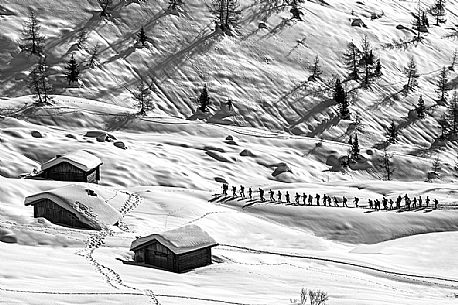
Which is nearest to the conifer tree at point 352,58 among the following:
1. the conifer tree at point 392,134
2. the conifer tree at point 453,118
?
the conifer tree at point 453,118

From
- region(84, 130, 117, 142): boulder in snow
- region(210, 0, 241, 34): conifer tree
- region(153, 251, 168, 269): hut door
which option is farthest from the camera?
region(210, 0, 241, 34): conifer tree

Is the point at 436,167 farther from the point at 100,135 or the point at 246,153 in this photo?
the point at 100,135

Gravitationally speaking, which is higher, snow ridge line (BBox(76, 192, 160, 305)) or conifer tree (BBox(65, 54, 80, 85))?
conifer tree (BBox(65, 54, 80, 85))

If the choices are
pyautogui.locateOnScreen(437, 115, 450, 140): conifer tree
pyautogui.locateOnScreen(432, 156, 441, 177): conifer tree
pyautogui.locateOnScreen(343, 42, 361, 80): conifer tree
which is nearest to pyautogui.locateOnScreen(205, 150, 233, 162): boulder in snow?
pyautogui.locateOnScreen(432, 156, 441, 177): conifer tree

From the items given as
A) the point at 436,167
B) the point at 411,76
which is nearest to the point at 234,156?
the point at 436,167

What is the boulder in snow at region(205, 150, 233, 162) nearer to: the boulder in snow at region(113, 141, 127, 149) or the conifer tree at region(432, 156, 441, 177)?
the boulder in snow at region(113, 141, 127, 149)

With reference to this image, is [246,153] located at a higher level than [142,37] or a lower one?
lower
